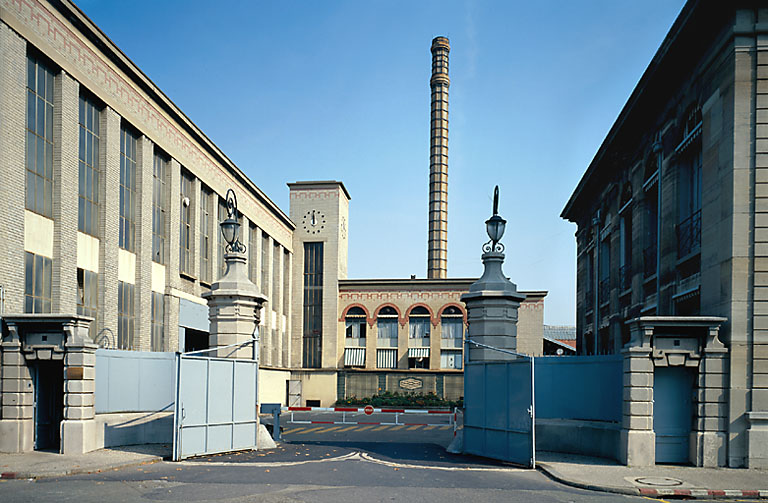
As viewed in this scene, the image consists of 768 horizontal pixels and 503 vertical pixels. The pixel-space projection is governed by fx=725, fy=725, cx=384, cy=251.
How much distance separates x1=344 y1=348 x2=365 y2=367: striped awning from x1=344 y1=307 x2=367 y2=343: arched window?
3.21ft

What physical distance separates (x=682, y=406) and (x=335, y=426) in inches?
712

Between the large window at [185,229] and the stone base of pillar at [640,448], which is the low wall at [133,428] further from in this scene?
the large window at [185,229]

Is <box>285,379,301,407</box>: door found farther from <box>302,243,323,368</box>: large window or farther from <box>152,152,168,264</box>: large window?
<box>152,152,168,264</box>: large window

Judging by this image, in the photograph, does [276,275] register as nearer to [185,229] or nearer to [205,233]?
[205,233]

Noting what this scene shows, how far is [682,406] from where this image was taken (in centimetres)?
1596

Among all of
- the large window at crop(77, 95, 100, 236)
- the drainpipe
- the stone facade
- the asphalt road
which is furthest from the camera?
the large window at crop(77, 95, 100, 236)

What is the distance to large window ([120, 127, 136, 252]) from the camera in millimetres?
27594

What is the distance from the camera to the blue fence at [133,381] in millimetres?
18203

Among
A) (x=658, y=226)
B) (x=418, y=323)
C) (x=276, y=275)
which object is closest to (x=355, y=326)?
(x=418, y=323)

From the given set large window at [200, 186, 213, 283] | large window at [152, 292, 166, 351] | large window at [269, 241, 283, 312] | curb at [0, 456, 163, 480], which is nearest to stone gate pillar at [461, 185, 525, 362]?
curb at [0, 456, 163, 480]

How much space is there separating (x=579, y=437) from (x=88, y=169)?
18.0m

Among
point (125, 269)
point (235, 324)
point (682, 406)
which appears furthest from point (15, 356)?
point (682, 406)

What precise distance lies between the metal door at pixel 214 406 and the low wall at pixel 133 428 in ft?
8.16

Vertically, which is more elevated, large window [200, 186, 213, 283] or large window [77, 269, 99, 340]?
large window [200, 186, 213, 283]
